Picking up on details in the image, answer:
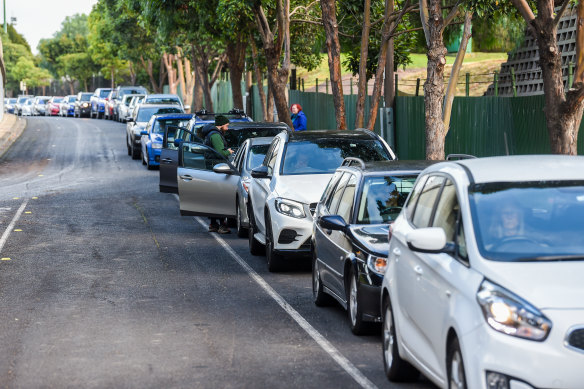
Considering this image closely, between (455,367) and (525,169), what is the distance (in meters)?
1.59

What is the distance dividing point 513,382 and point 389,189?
214 inches

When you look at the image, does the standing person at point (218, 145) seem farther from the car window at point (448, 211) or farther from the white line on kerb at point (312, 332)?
the car window at point (448, 211)

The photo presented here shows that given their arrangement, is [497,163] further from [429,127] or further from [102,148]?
[102,148]

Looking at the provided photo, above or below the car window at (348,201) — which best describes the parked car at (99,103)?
above

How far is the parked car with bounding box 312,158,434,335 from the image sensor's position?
9781 mm

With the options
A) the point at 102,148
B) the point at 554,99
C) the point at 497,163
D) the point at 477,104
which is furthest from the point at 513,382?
the point at 102,148

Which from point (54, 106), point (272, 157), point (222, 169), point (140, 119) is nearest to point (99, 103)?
point (54, 106)

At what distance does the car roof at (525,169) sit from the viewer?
23.7 feet

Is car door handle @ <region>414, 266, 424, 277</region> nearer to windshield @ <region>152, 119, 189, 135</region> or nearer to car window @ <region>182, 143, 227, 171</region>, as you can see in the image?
car window @ <region>182, 143, 227, 171</region>

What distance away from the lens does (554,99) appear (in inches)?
554

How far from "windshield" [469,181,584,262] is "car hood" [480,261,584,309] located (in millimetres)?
133

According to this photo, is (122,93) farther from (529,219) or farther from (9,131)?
(529,219)

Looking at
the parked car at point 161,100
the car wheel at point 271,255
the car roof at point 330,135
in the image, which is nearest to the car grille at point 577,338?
the car wheel at point 271,255

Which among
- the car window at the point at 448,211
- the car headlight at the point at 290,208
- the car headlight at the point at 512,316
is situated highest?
the car window at the point at 448,211
